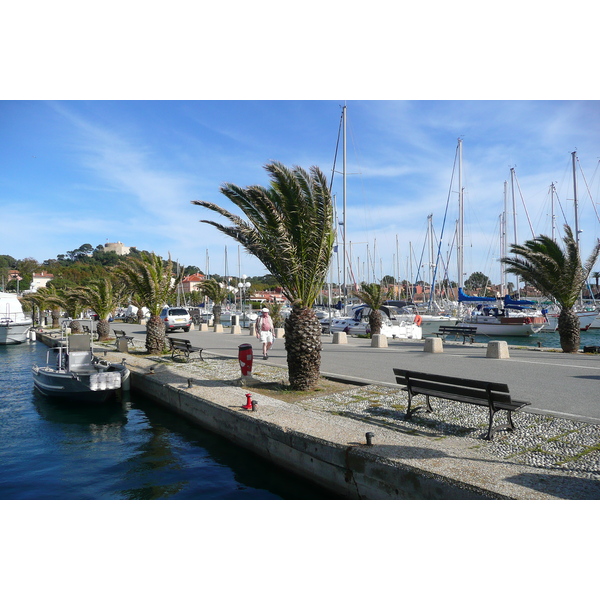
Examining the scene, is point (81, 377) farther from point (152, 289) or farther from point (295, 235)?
point (295, 235)

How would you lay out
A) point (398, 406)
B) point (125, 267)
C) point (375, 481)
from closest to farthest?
point (375, 481) < point (398, 406) < point (125, 267)

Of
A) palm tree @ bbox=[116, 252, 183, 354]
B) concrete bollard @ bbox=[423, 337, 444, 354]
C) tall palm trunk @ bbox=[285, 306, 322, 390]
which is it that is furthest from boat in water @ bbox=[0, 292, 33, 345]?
tall palm trunk @ bbox=[285, 306, 322, 390]

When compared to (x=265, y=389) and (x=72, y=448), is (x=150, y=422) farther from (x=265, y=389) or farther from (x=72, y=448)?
(x=265, y=389)

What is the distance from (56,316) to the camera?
161 ft

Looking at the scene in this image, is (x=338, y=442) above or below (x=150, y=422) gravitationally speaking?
above

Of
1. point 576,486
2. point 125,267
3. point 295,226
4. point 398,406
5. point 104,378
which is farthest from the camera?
point 125,267

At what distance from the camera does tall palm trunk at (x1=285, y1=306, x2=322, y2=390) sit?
35.8 ft

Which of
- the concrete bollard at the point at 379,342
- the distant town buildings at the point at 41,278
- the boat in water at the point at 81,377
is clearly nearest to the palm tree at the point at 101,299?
the boat in water at the point at 81,377

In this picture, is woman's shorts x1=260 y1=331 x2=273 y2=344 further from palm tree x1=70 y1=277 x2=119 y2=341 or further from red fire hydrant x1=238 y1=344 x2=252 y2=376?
palm tree x1=70 y1=277 x2=119 y2=341

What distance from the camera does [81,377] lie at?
13852 millimetres

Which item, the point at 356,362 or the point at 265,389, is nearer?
the point at 265,389

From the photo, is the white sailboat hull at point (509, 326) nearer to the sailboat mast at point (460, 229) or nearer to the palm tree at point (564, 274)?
the sailboat mast at point (460, 229)

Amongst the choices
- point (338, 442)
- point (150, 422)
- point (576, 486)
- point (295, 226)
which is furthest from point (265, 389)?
point (576, 486)

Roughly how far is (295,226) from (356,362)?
616 cm
